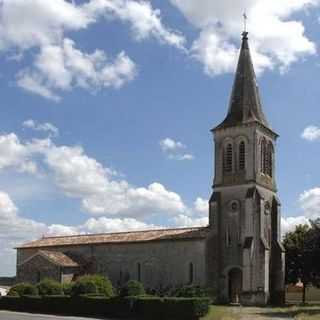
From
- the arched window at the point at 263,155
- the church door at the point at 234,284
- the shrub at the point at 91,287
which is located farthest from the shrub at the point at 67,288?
the arched window at the point at 263,155

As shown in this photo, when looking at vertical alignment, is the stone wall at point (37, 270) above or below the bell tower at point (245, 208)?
below

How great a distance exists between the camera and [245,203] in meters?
52.1

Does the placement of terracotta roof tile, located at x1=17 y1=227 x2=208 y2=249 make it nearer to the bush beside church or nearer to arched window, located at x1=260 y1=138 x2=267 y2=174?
arched window, located at x1=260 y1=138 x2=267 y2=174

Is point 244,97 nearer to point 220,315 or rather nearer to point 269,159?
A: point 269,159

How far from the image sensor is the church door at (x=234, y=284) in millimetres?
51938

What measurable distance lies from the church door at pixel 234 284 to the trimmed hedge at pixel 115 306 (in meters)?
12.8

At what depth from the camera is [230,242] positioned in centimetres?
5234

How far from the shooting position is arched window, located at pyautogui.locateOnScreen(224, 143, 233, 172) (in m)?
54.5

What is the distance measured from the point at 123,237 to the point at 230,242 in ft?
38.0

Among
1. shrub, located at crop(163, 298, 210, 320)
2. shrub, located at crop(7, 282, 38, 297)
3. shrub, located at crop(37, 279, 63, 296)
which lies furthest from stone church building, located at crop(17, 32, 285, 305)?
shrub, located at crop(163, 298, 210, 320)

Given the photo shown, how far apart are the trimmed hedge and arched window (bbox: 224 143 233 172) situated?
17.0m

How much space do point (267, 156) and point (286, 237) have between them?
9604 millimetres

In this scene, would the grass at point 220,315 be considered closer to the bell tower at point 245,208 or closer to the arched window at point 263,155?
the bell tower at point 245,208

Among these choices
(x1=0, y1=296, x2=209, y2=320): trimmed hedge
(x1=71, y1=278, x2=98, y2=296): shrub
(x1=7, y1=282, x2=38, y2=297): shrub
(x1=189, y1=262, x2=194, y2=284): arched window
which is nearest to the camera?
(x1=0, y1=296, x2=209, y2=320): trimmed hedge
